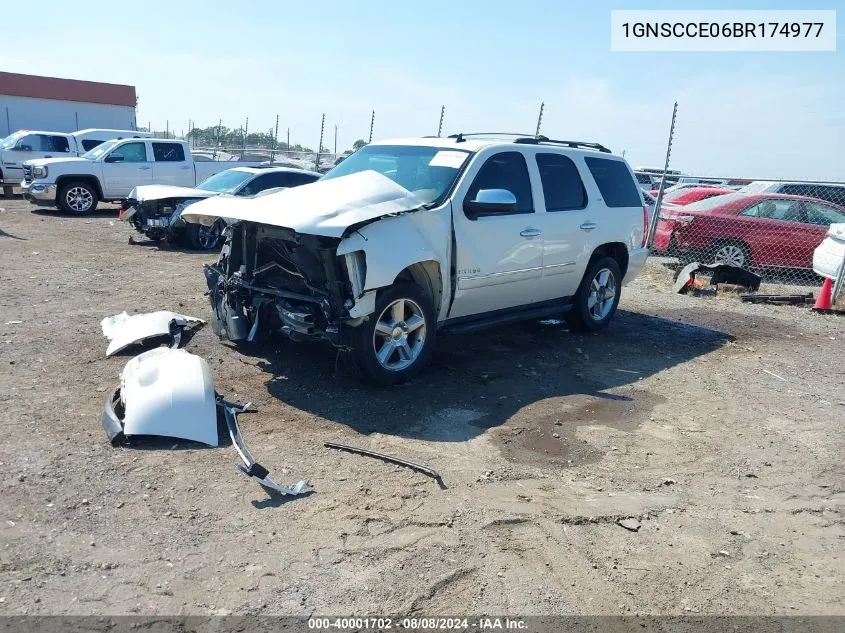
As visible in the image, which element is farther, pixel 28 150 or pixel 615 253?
pixel 28 150

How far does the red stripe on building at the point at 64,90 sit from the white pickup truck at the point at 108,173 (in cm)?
2498

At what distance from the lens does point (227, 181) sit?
12.4 metres

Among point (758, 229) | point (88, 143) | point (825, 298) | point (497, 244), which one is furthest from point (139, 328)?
point (88, 143)

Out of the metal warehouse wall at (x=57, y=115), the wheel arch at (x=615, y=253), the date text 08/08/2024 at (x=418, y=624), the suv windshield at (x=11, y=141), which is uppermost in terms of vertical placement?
the metal warehouse wall at (x=57, y=115)

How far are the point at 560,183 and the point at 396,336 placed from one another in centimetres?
264

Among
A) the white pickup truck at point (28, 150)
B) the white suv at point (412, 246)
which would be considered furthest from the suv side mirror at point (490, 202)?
the white pickup truck at point (28, 150)

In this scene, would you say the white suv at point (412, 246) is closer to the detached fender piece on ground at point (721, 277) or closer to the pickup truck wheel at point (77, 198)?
the detached fender piece on ground at point (721, 277)

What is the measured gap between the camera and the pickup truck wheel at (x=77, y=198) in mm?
16594

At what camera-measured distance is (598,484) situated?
4312 millimetres

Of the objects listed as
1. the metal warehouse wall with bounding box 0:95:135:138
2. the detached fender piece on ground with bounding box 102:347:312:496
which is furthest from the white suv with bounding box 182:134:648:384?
the metal warehouse wall with bounding box 0:95:135:138

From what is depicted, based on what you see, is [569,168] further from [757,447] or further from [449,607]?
[449,607]

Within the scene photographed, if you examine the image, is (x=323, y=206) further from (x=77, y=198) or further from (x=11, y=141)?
(x=11, y=141)

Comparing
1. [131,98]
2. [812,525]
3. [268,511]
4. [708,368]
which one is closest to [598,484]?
[812,525]

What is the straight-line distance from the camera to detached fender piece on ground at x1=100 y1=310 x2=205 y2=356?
6.07 metres
